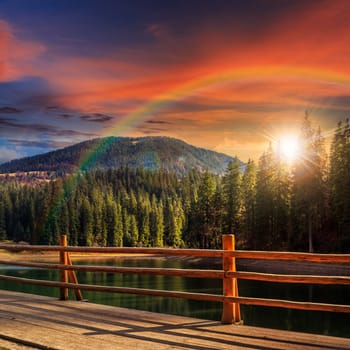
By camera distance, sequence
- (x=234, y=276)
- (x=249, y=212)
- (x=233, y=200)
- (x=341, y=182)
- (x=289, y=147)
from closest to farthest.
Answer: (x=234, y=276) → (x=341, y=182) → (x=289, y=147) → (x=249, y=212) → (x=233, y=200)

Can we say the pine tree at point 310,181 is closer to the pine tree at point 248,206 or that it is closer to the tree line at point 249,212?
the tree line at point 249,212

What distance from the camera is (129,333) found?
8289 mm

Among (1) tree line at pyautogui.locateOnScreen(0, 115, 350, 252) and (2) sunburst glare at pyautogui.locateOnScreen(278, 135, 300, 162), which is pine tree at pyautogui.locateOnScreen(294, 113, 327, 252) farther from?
(2) sunburst glare at pyautogui.locateOnScreen(278, 135, 300, 162)

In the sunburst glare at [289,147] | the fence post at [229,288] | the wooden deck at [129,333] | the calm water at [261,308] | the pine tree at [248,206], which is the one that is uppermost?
the sunburst glare at [289,147]

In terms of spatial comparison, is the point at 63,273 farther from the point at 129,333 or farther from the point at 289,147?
the point at 289,147

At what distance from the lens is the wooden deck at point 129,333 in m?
7.49

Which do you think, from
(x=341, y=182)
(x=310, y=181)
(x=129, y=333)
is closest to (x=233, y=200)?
(x=310, y=181)

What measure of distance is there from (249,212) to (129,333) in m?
69.0

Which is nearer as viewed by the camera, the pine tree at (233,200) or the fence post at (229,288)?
the fence post at (229,288)

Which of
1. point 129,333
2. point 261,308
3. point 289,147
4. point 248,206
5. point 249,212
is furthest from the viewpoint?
point 248,206

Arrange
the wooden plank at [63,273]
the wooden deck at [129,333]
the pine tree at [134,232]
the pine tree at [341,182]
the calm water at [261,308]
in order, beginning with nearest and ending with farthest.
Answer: the wooden deck at [129,333], the wooden plank at [63,273], the calm water at [261,308], the pine tree at [341,182], the pine tree at [134,232]

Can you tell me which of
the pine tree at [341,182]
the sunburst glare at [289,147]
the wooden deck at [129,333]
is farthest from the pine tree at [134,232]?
the wooden deck at [129,333]

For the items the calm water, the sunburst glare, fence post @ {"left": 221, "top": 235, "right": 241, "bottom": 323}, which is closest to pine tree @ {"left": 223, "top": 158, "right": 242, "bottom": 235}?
the sunburst glare

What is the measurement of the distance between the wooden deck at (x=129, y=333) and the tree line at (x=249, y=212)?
4999 centimetres
